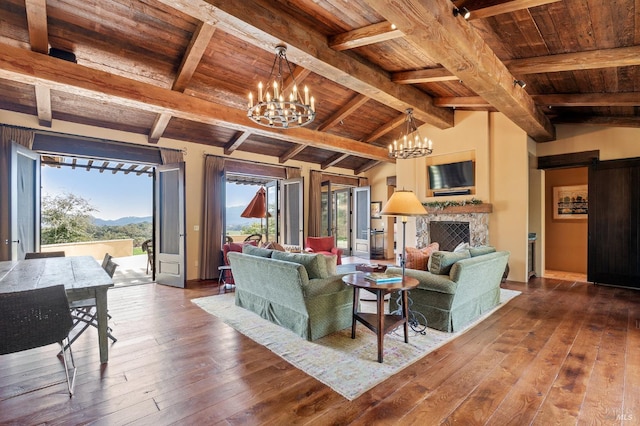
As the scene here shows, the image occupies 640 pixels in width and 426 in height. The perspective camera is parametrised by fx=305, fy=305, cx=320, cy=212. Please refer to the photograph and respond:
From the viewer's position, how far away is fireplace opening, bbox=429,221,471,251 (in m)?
6.95

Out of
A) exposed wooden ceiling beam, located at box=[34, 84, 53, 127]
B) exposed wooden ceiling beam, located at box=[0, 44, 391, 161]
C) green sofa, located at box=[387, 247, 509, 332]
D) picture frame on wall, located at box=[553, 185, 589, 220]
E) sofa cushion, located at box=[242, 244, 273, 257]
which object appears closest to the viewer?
exposed wooden ceiling beam, located at box=[0, 44, 391, 161]

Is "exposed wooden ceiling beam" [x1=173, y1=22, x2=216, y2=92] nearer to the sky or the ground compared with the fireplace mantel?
nearer to the sky

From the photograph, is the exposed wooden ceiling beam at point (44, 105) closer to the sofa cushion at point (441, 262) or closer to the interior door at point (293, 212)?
the interior door at point (293, 212)

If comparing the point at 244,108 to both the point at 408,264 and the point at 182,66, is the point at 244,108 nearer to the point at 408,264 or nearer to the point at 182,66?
the point at 182,66

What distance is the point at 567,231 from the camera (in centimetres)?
739

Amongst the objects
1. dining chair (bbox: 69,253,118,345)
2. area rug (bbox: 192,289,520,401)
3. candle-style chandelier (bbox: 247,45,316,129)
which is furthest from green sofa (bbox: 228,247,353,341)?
candle-style chandelier (bbox: 247,45,316,129)

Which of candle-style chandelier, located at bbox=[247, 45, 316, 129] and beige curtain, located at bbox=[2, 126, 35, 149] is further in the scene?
beige curtain, located at bbox=[2, 126, 35, 149]

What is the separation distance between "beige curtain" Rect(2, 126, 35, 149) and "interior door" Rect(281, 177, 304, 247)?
4829 millimetres

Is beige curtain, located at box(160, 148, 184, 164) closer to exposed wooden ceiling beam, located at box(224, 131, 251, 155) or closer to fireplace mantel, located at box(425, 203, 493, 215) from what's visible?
exposed wooden ceiling beam, located at box(224, 131, 251, 155)

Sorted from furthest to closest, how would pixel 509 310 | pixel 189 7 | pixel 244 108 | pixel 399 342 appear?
1. pixel 244 108
2. pixel 509 310
3. pixel 399 342
4. pixel 189 7

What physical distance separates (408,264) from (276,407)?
2460 millimetres

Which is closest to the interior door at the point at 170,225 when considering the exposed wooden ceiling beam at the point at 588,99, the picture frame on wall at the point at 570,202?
the exposed wooden ceiling beam at the point at 588,99

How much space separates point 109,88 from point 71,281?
2473mm

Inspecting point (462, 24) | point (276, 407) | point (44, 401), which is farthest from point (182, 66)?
point (276, 407)
